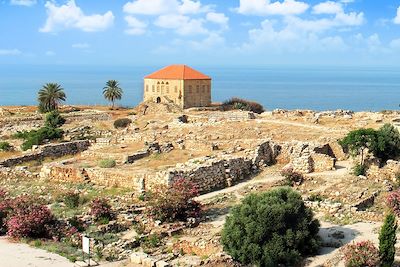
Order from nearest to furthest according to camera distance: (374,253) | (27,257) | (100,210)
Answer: (374,253) < (27,257) < (100,210)

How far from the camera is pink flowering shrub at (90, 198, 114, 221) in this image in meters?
17.8

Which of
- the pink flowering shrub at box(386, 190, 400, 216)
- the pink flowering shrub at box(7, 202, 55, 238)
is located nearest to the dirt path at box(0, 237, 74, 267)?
the pink flowering shrub at box(7, 202, 55, 238)

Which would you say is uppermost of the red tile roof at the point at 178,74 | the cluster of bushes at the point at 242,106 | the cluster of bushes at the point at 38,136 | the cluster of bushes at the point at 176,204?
the red tile roof at the point at 178,74

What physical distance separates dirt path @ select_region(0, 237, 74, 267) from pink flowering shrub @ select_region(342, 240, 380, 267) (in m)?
6.93

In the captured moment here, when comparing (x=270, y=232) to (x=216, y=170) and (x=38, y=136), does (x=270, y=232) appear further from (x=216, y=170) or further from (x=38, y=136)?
(x=38, y=136)

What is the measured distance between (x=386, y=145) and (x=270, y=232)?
41.2 feet

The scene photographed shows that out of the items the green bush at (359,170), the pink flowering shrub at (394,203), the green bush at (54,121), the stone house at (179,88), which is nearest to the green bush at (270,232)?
the pink flowering shrub at (394,203)

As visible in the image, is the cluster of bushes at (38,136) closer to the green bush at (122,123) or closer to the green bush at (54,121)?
the green bush at (54,121)

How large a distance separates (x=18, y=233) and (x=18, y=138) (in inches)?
1015

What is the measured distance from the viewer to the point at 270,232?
576 inches

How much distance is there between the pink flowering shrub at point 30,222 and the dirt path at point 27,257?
72 cm

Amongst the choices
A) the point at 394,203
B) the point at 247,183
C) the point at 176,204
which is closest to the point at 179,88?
the point at 247,183

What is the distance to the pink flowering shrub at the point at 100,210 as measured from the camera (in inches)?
701

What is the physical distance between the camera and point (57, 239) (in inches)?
633
